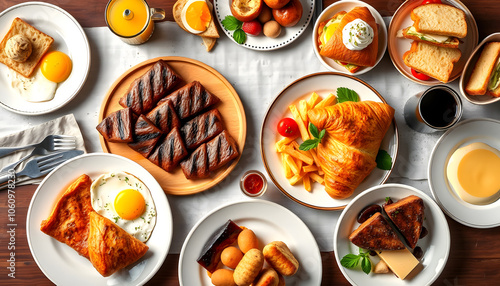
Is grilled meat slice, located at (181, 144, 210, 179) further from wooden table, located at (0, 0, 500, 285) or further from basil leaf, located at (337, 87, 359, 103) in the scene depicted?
basil leaf, located at (337, 87, 359, 103)

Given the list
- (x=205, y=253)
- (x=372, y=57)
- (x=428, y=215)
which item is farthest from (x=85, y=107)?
(x=428, y=215)

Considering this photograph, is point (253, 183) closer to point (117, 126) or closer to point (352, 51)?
point (117, 126)

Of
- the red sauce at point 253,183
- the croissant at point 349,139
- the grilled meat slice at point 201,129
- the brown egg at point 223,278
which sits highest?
the grilled meat slice at point 201,129

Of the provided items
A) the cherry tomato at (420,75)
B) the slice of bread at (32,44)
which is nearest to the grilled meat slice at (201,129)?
the slice of bread at (32,44)

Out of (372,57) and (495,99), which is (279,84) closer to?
(372,57)

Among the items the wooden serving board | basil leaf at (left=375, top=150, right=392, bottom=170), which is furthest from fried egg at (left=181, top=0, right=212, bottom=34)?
basil leaf at (left=375, top=150, right=392, bottom=170)

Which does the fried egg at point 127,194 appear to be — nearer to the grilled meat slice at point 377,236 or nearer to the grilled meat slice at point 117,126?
the grilled meat slice at point 117,126

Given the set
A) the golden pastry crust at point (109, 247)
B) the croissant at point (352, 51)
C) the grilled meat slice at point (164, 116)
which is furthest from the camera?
the grilled meat slice at point (164, 116)
